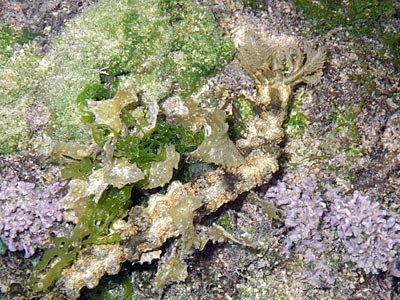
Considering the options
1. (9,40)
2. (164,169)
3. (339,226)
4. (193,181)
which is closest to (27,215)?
(164,169)

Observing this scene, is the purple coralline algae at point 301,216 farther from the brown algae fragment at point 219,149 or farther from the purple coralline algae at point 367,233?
the brown algae fragment at point 219,149

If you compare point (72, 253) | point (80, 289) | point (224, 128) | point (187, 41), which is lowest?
point (80, 289)

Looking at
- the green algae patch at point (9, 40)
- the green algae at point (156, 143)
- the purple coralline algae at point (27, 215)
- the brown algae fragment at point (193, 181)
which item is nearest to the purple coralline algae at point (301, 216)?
the brown algae fragment at point (193, 181)

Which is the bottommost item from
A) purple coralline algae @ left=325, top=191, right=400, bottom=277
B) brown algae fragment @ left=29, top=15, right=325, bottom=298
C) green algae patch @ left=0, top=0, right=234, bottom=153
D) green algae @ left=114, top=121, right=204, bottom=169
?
purple coralline algae @ left=325, top=191, right=400, bottom=277

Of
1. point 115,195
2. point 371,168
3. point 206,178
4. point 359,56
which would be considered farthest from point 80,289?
point 359,56

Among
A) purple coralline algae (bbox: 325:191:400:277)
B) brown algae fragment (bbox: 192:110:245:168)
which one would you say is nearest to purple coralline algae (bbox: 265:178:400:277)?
purple coralline algae (bbox: 325:191:400:277)

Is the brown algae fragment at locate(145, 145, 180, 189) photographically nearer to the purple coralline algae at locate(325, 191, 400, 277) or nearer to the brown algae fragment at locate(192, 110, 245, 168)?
the brown algae fragment at locate(192, 110, 245, 168)

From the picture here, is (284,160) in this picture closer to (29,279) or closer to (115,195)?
(115,195)
